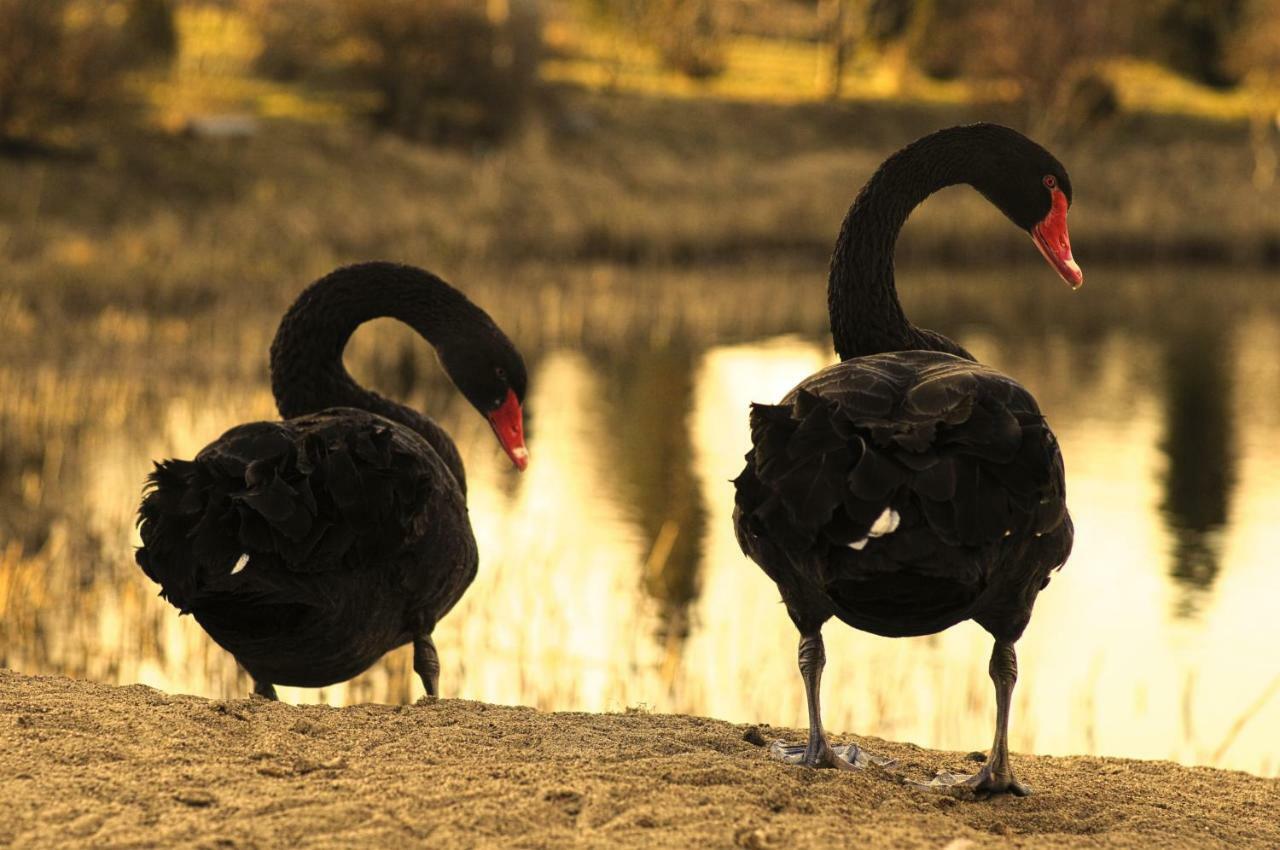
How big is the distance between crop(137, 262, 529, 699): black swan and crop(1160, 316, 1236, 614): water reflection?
6.04 metres

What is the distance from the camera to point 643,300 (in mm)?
19156

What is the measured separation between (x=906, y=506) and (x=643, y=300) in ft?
51.5

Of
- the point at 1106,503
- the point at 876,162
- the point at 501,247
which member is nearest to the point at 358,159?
the point at 501,247

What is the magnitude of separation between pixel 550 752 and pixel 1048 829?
1192mm

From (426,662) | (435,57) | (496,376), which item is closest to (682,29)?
(435,57)

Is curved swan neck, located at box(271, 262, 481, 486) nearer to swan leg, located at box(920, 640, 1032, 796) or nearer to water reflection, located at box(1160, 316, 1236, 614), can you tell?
swan leg, located at box(920, 640, 1032, 796)

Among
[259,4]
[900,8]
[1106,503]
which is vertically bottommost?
[1106,503]

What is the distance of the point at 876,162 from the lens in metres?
31.9

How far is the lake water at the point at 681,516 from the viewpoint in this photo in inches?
296

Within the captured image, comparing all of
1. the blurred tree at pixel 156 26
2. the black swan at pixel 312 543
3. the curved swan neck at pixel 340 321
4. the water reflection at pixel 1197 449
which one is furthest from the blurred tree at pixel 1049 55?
the black swan at pixel 312 543

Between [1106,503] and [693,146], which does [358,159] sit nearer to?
[693,146]

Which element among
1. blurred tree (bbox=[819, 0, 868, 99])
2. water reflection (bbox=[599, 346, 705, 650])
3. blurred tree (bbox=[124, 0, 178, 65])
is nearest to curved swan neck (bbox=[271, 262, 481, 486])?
water reflection (bbox=[599, 346, 705, 650])

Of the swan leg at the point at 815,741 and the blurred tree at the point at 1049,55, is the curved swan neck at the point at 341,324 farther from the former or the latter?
the blurred tree at the point at 1049,55

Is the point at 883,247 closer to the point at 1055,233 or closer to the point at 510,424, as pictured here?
the point at 1055,233
